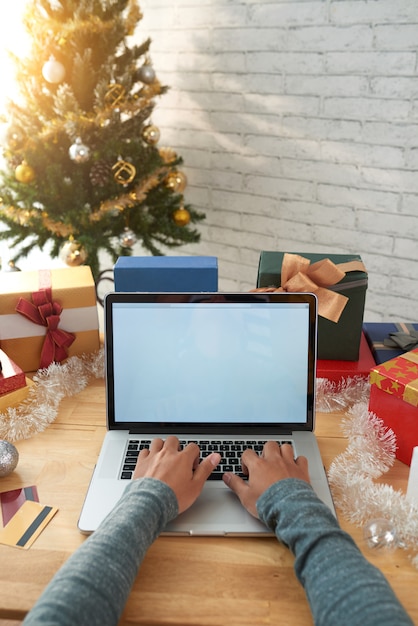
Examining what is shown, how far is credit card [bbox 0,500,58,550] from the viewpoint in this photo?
2.64ft

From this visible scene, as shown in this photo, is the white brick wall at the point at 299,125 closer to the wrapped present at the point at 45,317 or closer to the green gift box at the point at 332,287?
the green gift box at the point at 332,287

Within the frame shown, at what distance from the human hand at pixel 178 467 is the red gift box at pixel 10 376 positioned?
0.33m

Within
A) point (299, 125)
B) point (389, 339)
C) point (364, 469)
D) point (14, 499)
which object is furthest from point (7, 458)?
point (299, 125)

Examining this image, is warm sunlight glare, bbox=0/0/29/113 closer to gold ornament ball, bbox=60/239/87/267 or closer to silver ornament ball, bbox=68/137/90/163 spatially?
silver ornament ball, bbox=68/137/90/163

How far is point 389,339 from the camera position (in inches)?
49.8

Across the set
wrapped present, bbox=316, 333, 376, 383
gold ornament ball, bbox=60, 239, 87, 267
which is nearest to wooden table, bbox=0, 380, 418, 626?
wrapped present, bbox=316, 333, 376, 383

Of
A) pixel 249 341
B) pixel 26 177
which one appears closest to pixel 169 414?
pixel 249 341

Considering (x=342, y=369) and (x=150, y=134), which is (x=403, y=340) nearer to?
(x=342, y=369)

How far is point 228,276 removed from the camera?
271 cm

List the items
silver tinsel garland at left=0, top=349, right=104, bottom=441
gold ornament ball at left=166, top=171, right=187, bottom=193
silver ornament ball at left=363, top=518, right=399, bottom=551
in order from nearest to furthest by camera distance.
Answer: silver ornament ball at left=363, top=518, right=399, bottom=551, silver tinsel garland at left=0, top=349, right=104, bottom=441, gold ornament ball at left=166, top=171, right=187, bottom=193

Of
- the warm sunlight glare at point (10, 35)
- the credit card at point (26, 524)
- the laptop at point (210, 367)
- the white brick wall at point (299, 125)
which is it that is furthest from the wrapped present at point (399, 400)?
the warm sunlight glare at point (10, 35)

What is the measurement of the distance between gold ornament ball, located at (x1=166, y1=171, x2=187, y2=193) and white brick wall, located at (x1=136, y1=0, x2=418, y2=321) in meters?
0.32

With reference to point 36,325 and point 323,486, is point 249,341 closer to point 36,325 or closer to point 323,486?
point 323,486

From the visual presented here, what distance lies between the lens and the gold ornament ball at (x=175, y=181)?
89.4 inches
